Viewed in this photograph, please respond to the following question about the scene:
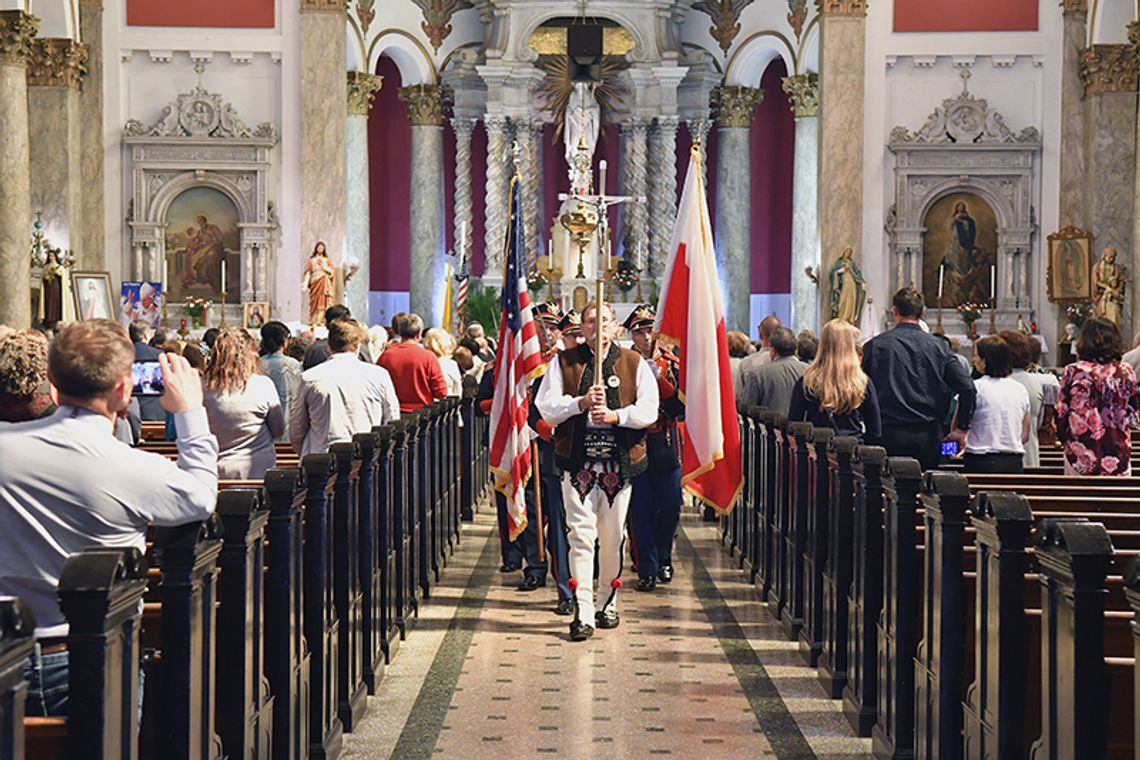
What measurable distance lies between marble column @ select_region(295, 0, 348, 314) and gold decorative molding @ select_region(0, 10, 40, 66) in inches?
181

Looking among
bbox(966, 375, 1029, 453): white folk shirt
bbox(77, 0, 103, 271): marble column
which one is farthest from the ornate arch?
bbox(966, 375, 1029, 453): white folk shirt

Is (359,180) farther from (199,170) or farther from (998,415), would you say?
(998,415)

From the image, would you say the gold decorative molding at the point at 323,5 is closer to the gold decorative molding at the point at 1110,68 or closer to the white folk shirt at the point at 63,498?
the gold decorative molding at the point at 1110,68

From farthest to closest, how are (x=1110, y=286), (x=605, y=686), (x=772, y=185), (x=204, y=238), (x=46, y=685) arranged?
(x=772, y=185) → (x=204, y=238) → (x=1110, y=286) → (x=605, y=686) → (x=46, y=685)

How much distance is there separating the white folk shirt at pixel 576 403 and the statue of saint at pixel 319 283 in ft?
→ 48.2

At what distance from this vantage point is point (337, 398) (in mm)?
8617

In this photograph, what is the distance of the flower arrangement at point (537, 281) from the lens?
28672 mm

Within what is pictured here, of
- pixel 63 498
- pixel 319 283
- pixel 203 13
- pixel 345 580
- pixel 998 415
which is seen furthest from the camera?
pixel 203 13

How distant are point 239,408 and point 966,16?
1804 cm

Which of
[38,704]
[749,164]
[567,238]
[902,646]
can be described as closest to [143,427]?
[902,646]

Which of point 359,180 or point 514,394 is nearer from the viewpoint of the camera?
point 514,394

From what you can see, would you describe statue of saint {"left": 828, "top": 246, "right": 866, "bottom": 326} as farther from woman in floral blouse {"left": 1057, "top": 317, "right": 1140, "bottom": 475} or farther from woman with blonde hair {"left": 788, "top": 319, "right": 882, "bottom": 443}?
woman in floral blouse {"left": 1057, "top": 317, "right": 1140, "bottom": 475}

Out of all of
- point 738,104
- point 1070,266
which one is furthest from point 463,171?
point 1070,266

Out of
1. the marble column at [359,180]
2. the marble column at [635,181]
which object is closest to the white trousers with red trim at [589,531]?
the marble column at [359,180]
